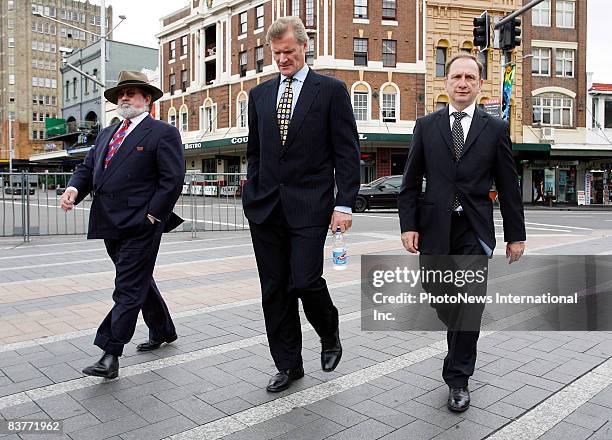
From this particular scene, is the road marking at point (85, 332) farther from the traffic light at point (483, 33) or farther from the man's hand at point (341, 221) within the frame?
the traffic light at point (483, 33)

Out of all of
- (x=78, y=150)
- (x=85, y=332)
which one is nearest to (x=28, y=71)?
(x=78, y=150)

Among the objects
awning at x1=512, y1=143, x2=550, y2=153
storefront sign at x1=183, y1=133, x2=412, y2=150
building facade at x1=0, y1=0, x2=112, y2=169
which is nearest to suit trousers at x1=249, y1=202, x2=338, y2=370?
storefront sign at x1=183, y1=133, x2=412, y2=150

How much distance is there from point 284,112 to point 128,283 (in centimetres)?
154

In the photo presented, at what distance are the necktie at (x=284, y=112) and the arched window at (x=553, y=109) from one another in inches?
1524

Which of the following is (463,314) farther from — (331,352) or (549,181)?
(549,181)

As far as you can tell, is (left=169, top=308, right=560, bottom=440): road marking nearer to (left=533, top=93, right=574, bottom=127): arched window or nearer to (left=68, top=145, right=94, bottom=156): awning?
(left=533, top=93, right=574, bottom=127): arched window

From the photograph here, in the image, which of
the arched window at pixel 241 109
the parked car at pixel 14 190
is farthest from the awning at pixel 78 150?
the parked car at pixel 14 190

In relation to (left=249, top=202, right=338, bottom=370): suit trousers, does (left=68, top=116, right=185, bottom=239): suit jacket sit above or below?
above

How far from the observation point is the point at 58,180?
14.0 meters

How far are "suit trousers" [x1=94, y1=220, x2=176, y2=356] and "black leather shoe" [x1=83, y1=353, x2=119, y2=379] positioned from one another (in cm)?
5

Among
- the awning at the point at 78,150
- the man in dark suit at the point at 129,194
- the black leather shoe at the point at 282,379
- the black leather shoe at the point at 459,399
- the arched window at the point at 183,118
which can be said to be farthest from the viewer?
the awning at the point at 78,150

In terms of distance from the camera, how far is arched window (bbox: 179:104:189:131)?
1869 inches

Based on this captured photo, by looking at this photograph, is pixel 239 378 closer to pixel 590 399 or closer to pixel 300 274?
pixel 300 274

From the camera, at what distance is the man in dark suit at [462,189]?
3516 mm
